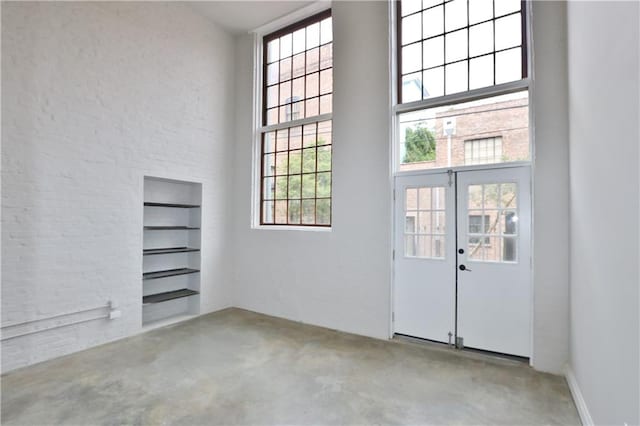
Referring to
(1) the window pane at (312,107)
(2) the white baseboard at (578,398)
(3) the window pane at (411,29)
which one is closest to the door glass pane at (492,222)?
(2) the white baseboard at (578,398)

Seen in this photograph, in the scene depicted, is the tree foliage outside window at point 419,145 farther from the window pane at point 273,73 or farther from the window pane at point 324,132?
the window pane at point 273,73

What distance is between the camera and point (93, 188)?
148 inches

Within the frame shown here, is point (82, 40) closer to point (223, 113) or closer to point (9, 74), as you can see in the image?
point (9, 74)

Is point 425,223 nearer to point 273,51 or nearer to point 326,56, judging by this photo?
point 326,56

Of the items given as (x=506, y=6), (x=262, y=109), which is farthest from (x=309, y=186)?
(x=506, y=6)

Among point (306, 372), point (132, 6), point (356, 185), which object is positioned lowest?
point (306, 372)

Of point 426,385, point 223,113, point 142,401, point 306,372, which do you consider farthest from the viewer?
point 223,113

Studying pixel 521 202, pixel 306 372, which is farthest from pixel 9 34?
pixel 521 202

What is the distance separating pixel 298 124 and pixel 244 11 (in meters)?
1.89

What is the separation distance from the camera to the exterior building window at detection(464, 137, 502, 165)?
356cm

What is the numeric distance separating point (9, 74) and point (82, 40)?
0.88 metres

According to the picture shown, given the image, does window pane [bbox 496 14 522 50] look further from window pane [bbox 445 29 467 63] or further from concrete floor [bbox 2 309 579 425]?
concrete floor [bbox 2 309 579 425]

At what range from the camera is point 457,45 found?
383 centimetres

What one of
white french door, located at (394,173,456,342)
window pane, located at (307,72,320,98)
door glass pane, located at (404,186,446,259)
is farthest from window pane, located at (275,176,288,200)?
door glass pane, located at (404,186,446,259)
